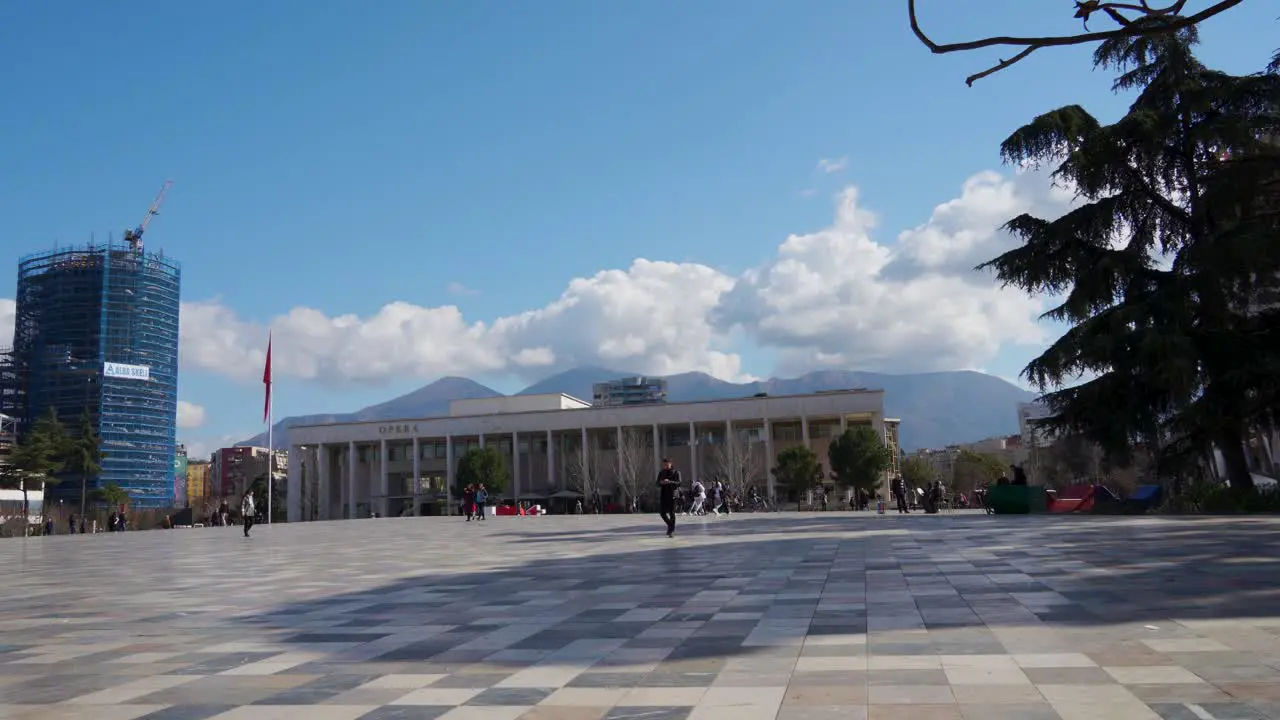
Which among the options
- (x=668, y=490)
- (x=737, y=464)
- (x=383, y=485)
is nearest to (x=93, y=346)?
(x=383, y=485)

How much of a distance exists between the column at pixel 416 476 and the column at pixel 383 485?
10.7 feet

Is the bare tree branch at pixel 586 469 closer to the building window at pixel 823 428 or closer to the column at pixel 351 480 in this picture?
the building window at pixel 823 428

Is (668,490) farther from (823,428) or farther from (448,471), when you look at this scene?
(448,471)

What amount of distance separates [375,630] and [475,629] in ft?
2.58

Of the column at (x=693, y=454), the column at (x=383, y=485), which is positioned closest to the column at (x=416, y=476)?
the column at (x=383, y=485)

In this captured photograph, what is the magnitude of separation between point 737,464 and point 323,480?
46.1m

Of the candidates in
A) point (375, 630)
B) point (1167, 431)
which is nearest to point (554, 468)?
point (1167, 431)

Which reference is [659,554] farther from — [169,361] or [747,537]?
[169,361]

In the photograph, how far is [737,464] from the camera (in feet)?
250

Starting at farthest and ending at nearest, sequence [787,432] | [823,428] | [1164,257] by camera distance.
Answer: [787,432], [823,428], [1164,257]

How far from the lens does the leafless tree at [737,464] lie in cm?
7556

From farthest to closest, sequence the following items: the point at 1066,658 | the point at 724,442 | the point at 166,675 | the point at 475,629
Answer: the point at 724,442, the point at 475,629, the point at 166,675, the point at 1066,658

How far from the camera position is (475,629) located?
6.51 meters

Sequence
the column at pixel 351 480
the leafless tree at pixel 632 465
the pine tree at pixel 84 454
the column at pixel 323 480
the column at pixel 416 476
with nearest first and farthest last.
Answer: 1. the pine tree at pixel 84 454
2. the leafless tree at pixel 632 465
3. the column at pixel 416 476
4. the column at pixel 351 480
5. the column at pixel 323 480
